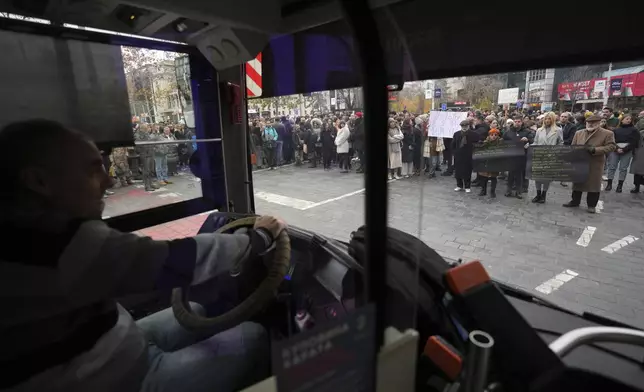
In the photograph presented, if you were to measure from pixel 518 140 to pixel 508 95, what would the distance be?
4.80 ft

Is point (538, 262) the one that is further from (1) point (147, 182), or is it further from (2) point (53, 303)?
(2) point (53, 303)

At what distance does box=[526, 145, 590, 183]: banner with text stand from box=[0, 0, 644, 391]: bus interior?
4.18 ft

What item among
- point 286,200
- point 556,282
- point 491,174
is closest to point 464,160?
point 491,174

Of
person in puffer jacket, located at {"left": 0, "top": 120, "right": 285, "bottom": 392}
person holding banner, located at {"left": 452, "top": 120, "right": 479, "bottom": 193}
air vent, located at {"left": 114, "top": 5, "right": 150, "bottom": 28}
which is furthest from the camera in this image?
person holding banner, located at {"left": 452, "top": 120, "right": 479, "bottom": 193}

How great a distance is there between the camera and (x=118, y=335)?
1040 millimetres

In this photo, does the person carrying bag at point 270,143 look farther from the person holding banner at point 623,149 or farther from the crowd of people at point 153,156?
the person holding banner at point 623,149

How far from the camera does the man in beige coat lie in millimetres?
3285

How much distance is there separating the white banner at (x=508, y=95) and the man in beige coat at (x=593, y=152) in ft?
4.69

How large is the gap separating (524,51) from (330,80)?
1.09 metres

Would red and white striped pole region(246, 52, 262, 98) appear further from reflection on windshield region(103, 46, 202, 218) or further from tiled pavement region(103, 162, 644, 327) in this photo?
tiled pavement region(103, 162, 644, 327)

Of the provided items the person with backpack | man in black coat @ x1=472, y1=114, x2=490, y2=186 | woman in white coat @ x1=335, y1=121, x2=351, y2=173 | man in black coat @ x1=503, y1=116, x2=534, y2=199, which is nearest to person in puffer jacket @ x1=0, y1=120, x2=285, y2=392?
woman in white coat @ x1=335, y1=121, x2=351, y2=173

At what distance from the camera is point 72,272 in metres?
0.85

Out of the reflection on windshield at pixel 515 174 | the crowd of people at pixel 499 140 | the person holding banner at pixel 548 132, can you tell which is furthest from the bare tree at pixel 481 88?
the person holding banner at pixel 548 132

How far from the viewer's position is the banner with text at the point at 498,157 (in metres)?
3.07
